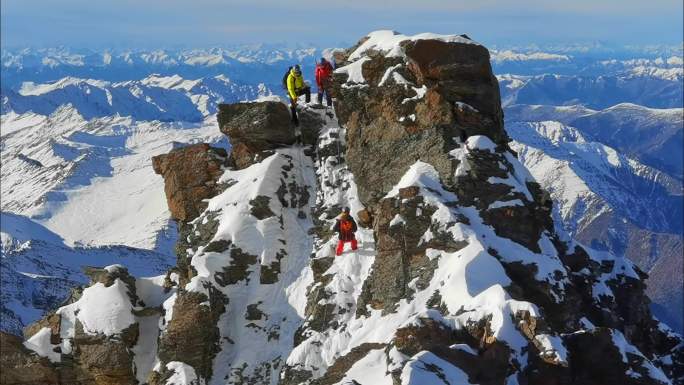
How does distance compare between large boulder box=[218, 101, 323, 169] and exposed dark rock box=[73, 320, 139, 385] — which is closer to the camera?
exposed dark rock box=[73, 320, 139, 385]

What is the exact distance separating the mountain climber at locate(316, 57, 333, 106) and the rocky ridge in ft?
4.72

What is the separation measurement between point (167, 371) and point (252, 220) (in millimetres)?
10629

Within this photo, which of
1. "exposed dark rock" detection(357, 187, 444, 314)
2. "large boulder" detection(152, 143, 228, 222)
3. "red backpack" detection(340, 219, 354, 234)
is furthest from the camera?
"large boulder" detection(152, 143, 228, 222)

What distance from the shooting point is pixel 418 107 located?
1676 inches

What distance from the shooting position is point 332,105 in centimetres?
5006

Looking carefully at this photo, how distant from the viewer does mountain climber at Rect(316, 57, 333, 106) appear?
161 feet

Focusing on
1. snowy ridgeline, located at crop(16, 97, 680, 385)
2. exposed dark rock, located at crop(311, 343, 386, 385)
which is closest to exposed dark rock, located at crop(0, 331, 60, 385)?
snowy ridgeline, located at crop(16, 97, 680, 385)

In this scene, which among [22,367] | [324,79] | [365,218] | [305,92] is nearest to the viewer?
[22,367]

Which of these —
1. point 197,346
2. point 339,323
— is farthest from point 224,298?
point 339,323

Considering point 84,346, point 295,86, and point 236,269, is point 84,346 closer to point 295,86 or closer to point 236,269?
point 236,269

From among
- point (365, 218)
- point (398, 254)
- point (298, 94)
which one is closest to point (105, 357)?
point (365, 218)

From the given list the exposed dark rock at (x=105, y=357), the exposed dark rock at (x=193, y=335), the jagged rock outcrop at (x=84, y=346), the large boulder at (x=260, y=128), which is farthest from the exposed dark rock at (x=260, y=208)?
the exposed dark rock at (x=105, y=357)

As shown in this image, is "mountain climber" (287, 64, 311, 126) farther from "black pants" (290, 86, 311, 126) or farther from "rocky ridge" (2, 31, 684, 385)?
"rocky ridge" (2, 31, 684, 385)

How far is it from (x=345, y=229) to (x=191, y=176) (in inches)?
545
